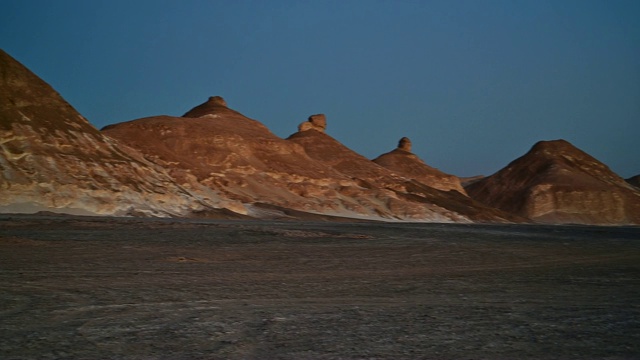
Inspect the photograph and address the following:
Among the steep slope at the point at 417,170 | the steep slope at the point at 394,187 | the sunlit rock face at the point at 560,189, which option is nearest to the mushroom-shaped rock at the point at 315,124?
the steep slope at the point at 394,187

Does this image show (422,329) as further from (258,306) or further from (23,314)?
(23,314)

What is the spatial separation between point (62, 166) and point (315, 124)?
77.2 metres

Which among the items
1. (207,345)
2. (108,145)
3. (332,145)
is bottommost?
(207,345)

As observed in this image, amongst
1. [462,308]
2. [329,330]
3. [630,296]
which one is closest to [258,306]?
[329,330]

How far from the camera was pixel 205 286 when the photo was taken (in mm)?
13789

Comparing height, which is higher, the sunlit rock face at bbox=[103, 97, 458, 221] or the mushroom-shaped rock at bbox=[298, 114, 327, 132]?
the mushroom-shaped rock at bbox=[298, 114, 327, 132]

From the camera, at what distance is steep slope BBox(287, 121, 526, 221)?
92.0 metres

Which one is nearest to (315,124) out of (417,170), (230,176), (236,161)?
(417,170)

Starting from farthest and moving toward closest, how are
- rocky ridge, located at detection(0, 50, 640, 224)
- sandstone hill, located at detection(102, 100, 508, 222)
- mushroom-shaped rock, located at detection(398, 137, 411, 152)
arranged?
mushroom-shaped rock, located at detection(398, 137, 411, 152) → sandstone hill, located at detection(102, 100, 508, 222) → rocky ridge, located at detection(0, 50, 640, 224)

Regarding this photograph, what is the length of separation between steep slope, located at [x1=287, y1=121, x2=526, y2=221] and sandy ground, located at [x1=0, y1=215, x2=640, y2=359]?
6876 centimetres

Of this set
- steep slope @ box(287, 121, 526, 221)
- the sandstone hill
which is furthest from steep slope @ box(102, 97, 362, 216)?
steep slope @ box(287, 121, 526, 221)

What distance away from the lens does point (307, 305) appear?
11.4 m

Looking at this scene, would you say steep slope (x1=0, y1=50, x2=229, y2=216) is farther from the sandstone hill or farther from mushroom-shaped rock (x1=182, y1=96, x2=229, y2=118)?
mushroom-shaped rock (x1=182, y1=96, x2=229, y2=118)

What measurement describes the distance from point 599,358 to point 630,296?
597 centimetres
